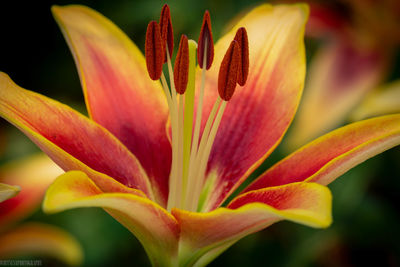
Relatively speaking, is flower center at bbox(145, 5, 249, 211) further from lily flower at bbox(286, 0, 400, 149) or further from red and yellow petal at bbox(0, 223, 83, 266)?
lily flower at bbox(286, 0, 400, 149)

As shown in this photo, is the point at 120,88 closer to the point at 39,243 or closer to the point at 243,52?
the point at 243,52

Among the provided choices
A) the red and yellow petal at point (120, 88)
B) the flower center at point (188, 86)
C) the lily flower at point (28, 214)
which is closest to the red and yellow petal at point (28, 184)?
the lily flower at point (28, 214)

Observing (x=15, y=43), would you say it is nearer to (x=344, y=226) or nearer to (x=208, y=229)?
(x=344, y=226)

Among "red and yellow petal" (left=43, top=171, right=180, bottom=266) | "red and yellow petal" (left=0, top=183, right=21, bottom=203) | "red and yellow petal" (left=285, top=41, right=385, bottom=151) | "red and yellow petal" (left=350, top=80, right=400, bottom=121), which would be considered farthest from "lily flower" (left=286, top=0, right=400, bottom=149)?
"red and yellow petal" (left=0, top=183, right=21, bottom=203)

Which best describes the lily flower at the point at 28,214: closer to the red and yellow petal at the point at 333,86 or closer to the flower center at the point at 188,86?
the flower center at the point at 188,86

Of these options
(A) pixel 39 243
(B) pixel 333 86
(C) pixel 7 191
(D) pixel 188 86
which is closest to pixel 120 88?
(D) pixel 188 86

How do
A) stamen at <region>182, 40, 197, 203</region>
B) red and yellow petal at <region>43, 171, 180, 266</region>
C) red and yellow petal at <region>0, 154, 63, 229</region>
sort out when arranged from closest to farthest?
red and yellow petal at <region>43, 171, 180, 266</region> → stamen at <region>182, 40, 197, 203</region> → red and yellow petal at <region>0, 154, 63, 229</region>

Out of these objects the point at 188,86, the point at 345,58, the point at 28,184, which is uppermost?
the point at 188,86

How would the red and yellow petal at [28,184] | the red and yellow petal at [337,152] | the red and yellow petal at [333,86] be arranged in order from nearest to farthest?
the red and yellow petal at [337,152] < the red and yellow petal at [28,184] < the red and yellow petal at [333,86]
